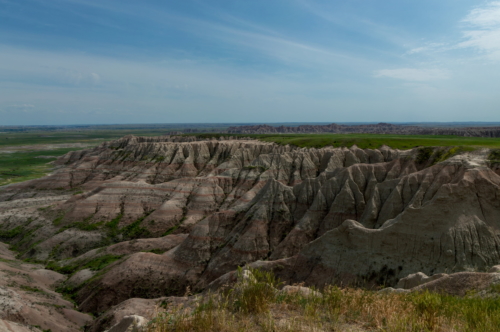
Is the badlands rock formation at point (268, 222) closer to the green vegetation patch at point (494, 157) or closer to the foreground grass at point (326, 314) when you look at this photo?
the green vegetation patch at point (494, 157)

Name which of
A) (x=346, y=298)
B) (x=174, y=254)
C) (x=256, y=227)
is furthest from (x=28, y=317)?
(x=346, y=298)

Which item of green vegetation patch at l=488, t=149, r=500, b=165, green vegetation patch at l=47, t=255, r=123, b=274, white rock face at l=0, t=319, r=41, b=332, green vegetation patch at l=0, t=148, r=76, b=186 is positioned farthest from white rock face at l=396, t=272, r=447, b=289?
green vegetation patch at l=0, t=148, r=76, b=186

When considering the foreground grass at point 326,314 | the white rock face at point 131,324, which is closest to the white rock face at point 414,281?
the foreground grass at point 326,314

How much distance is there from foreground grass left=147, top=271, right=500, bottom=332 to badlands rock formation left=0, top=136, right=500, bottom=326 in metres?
9.71

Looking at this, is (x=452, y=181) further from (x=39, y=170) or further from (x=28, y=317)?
(x=39, y=170)

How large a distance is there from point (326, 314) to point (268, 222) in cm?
3147

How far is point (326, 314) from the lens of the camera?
27.9 feet

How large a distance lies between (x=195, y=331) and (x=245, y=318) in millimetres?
1415

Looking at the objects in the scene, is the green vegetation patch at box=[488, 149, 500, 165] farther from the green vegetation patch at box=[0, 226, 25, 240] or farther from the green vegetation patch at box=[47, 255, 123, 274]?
the green vegetation patch at box=[0, 226, 25, 240]

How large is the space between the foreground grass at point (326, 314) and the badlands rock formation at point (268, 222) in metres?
9.71

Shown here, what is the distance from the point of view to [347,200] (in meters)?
36.8

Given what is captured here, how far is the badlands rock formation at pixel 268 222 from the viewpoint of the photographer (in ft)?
78.9

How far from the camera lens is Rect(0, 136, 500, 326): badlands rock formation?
24.0 m

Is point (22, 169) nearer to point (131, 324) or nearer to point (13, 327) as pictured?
point (13, 327)
